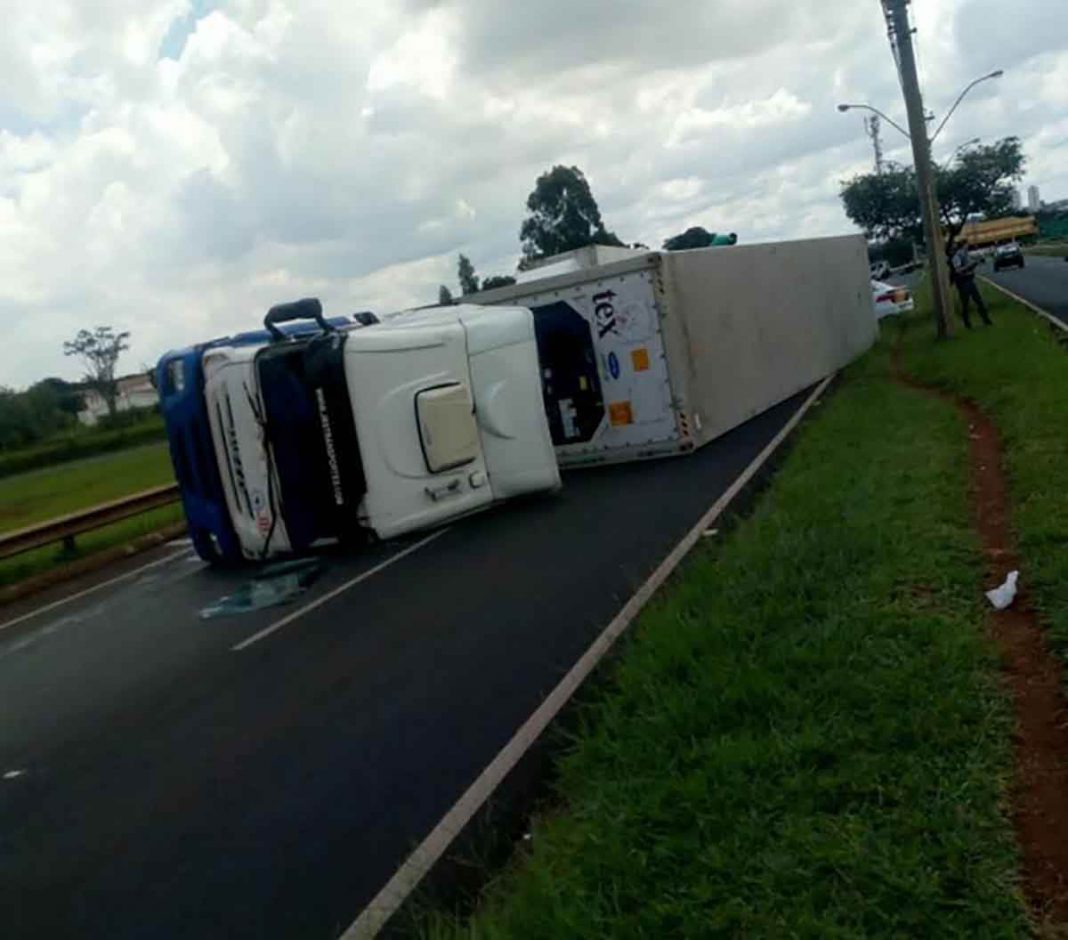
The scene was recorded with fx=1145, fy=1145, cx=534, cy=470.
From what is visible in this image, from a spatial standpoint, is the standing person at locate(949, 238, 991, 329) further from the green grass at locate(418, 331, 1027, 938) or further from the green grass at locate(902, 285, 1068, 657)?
the green grass at locate(418, 331, 1027, 938)

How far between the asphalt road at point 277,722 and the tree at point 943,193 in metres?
27.0

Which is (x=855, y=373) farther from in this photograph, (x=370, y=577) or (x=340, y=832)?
(x=340, y=832)

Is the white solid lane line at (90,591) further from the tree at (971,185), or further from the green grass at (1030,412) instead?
the tree at (971,185)

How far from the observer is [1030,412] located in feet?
34.8

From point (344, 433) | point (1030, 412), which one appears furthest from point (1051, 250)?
point (344, 433)

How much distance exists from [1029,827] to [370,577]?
23.1 ft

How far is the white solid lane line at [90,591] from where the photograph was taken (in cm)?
1122

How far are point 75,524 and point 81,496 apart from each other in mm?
12758

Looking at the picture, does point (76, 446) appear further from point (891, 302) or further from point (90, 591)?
point (90, 591)

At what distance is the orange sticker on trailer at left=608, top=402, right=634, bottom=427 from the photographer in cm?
1435

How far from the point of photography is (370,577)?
9.91 m

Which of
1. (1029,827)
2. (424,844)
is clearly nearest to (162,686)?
(424,844)

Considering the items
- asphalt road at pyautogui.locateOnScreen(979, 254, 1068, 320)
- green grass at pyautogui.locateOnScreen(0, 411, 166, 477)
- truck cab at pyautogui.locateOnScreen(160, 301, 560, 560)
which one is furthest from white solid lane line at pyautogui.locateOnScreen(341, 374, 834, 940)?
green grass at pyautogui.locateOnScreen(0, 411, 166, 477)

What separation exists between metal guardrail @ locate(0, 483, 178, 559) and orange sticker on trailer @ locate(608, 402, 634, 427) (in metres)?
5.54
